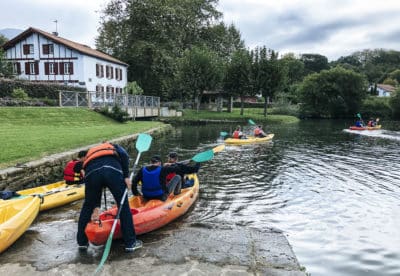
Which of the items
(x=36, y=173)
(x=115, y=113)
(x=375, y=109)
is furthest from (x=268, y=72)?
(x=36, y=173)

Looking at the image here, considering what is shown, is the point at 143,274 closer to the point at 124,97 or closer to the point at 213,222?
the point at 213,222

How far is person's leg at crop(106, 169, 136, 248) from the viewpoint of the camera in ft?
18.4

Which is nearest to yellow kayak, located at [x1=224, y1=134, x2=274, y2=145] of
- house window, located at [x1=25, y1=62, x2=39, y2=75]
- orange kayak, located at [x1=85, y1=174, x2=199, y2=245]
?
orange kayak, located at [x1=85, y1=174, x2=199, y2=245]

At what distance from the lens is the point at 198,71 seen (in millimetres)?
42719

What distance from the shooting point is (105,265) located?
5.25m

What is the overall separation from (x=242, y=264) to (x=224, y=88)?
44.3 m

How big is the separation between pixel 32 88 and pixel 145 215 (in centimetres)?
2938

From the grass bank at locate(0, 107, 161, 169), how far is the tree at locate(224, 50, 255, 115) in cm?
2333

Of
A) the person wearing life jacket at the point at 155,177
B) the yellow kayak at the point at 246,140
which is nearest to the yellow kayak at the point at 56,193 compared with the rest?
the person wearing life jacket at the point at 155,177

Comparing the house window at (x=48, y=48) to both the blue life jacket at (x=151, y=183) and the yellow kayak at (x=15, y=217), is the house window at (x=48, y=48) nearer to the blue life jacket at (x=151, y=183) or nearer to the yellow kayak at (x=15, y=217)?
the yellow kayak at (x=15, y=217)

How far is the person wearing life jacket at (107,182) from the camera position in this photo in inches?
219

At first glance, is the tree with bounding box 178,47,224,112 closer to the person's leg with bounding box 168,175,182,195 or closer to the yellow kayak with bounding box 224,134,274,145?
the yellow kayak with bounding box 224,134,274,145

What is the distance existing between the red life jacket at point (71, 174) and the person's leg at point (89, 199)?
3451mm

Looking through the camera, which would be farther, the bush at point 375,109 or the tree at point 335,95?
the bush at point 375,109
